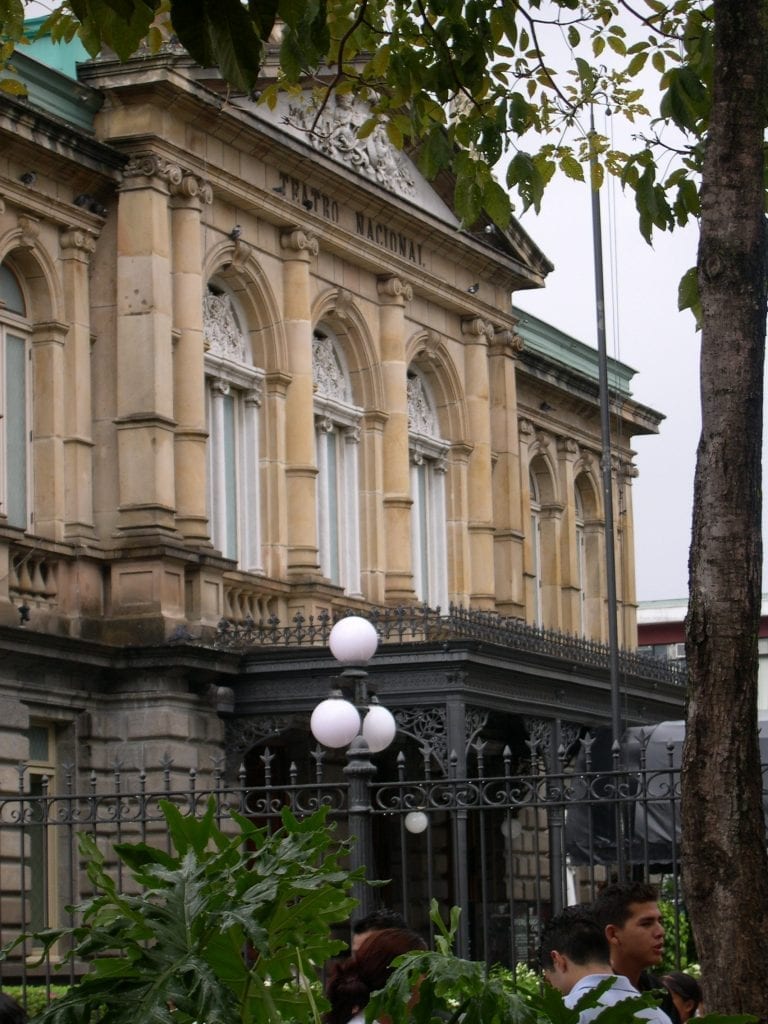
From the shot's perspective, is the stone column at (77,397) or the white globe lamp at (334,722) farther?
the stone column at (77,397)

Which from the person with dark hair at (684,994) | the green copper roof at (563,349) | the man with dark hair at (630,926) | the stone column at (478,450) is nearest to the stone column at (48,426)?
the stone column at (478,450)

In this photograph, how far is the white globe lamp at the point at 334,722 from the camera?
614 inches

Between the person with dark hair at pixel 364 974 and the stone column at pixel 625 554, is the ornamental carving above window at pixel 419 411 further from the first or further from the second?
the person with dark hair at pixel 364 974

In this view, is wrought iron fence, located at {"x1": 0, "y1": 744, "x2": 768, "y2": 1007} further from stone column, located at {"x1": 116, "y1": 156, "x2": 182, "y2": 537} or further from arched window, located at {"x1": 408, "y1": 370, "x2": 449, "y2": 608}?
arched window, located at {"x1": 408, "y1": 370, "x2": 449, "y2": 608}

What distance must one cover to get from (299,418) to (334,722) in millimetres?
12810

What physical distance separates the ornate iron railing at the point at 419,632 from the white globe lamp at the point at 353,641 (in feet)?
26.9

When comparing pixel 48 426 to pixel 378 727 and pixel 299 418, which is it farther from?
pixel 378 727

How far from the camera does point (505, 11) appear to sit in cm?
1066

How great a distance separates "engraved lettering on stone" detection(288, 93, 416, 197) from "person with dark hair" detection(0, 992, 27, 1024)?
2235cm

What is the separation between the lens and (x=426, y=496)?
32.6 m

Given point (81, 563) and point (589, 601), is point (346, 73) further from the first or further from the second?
point (589, 601)

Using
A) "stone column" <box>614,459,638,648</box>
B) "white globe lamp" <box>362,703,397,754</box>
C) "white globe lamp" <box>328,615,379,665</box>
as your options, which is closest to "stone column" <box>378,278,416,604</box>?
"stone column" <box>614,459,638,648</box>

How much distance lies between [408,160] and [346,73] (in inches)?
770

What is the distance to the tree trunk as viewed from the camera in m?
7.46
